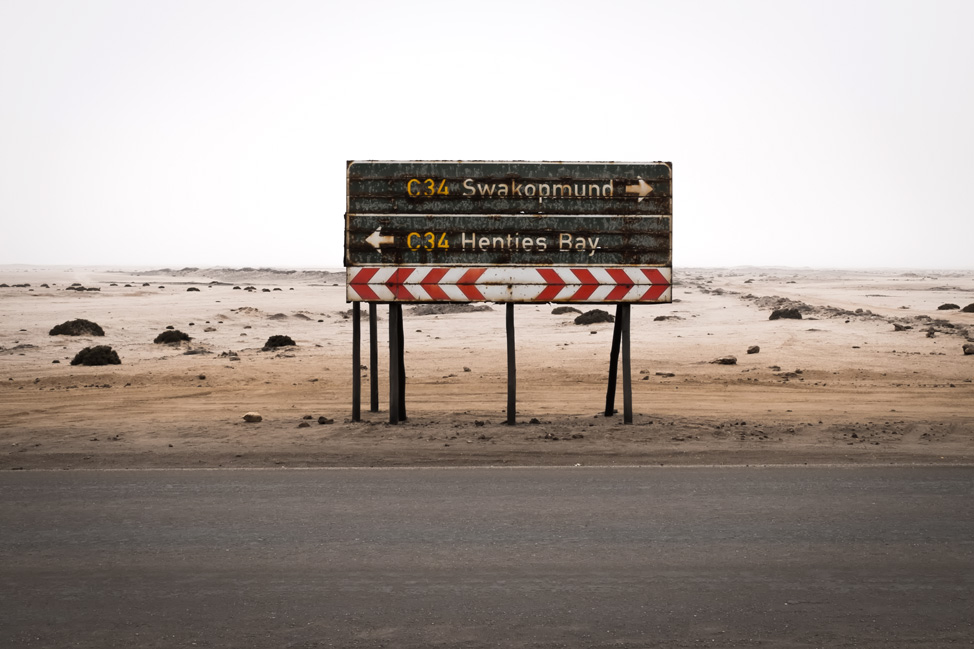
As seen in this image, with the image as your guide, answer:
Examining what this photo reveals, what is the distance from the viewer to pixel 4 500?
752 cm

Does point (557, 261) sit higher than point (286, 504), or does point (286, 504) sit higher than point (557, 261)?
point (557, 261)

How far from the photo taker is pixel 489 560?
5.85m

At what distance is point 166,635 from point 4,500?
3.87m

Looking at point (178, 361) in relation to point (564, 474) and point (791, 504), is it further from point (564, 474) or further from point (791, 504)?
→ point (791, 504)

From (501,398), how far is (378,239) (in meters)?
4.71

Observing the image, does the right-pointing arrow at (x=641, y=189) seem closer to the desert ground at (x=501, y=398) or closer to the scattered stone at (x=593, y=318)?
the desert ground at (x=501, y=398)

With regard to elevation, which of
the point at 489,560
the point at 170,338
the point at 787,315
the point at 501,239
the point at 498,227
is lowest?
the point at 489,560

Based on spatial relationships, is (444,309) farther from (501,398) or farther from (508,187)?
(508,187)

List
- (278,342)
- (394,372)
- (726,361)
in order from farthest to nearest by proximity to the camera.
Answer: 1. (278,342)
2. (726,361)
3. (394,372)

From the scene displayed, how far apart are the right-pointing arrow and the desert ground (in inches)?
131

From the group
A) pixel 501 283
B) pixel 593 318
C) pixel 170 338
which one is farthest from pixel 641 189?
pixel 593 318

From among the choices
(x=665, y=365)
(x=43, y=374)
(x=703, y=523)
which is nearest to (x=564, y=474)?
(x=703, y=523)

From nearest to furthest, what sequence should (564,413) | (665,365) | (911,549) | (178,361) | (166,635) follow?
(166,635), (911,549), (564,413), (665,365), (178,361)

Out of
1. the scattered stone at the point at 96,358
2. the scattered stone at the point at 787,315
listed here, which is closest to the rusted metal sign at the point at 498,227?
the scattered stone at the point at 96,358
